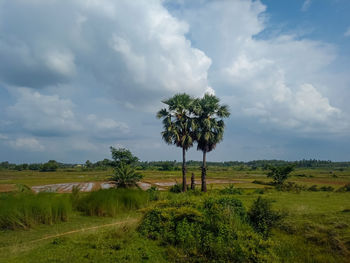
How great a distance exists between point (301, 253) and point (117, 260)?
18.9 feet

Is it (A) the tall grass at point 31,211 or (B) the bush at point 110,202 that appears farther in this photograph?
(B) the bush at point 110,202

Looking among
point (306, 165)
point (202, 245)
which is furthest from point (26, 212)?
point (306, 165)

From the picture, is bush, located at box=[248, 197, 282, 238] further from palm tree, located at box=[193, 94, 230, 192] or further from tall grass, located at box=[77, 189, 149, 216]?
palm tree, located at box=[193, 94, 230, 192]

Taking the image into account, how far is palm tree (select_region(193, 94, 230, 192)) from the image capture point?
26.4 meters

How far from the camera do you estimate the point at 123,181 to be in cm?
2034

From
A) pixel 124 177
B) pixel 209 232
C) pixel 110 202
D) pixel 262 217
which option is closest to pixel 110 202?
pixel 110 202

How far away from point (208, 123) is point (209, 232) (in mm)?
18734

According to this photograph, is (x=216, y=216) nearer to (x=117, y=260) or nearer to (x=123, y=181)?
(x=117, y=260)

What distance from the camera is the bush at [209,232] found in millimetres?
6914

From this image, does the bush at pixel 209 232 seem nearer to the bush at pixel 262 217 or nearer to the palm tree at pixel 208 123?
the bush at pixel 262 217

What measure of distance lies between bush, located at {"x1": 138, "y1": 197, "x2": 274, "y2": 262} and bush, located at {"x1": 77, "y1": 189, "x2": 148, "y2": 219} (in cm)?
420

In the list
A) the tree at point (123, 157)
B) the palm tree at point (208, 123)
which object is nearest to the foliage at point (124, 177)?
the tree at point (123, 157)

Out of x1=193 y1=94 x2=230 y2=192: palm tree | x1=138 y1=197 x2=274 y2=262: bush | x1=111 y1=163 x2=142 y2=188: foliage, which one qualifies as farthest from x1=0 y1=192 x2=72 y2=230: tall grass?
x1=193 y1=94 x2=230 y2=192: palm tree

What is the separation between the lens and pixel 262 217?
9.57 metres
